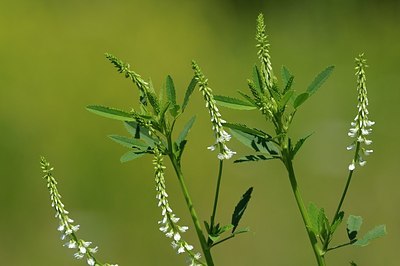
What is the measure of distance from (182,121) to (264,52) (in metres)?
2.25

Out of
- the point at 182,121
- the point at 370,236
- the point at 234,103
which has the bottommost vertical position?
the point at 370,236

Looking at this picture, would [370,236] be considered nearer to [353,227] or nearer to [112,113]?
[353,227]

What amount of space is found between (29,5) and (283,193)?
1.32m

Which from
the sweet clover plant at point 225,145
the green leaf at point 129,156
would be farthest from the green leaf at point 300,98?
the green leaf at point 129,156

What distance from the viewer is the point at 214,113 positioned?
47cm

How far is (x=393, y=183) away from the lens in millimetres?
2402

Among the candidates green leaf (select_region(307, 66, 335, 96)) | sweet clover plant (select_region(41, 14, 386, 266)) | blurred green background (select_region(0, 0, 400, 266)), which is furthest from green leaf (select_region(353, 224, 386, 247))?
blurred green background (select_region(0, 0, 400, 266))

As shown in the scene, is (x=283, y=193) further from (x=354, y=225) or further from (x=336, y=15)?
(x=354, y=225)

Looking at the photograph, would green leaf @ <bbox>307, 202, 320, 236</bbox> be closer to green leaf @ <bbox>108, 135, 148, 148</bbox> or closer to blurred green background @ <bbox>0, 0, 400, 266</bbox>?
green leaf @ <bbox>108, 135, 148, 148</bbox>

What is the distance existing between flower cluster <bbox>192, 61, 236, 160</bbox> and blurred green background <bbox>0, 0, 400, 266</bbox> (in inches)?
61.7

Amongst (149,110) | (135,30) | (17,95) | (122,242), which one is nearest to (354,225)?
(149,110)

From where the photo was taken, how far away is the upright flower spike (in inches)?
18.3

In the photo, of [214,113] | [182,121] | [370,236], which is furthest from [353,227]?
[182,121]

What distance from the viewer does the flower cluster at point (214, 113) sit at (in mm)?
448
